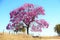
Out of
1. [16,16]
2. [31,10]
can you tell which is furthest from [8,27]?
[31,10]

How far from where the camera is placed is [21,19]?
39844 mm

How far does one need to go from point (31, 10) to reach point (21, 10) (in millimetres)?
2146

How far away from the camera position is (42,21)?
131ft

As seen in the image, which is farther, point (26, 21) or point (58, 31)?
point (58, 31)

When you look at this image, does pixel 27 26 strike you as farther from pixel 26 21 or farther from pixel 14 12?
pixel 14 12

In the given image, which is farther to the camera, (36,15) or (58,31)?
(58,31)

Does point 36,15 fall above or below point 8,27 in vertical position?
above

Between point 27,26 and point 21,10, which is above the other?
point 21,10

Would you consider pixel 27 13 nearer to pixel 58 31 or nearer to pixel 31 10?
pixel 31 10

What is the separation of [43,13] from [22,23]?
16.3 ft

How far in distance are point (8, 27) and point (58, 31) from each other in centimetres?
2799

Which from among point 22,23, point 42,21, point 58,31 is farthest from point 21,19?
point 58,31

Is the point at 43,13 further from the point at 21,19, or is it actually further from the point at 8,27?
the point at 8,27

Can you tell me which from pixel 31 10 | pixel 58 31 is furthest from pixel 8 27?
pixel 58 31
